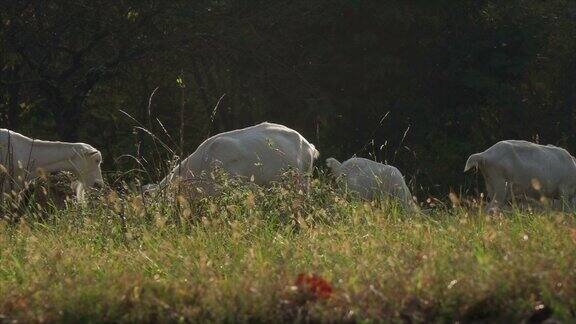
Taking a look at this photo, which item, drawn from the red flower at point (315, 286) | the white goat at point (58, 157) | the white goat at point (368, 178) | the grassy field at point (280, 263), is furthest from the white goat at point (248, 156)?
the red flower at point (315, 286)

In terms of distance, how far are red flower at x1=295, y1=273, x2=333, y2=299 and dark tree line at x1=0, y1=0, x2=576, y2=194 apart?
14799 mm

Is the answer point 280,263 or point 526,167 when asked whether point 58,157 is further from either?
point 280,263

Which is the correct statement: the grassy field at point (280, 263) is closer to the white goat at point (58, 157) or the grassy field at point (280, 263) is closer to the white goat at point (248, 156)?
the white goat at point (248, 156)

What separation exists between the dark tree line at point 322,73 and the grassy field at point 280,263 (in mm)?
11900

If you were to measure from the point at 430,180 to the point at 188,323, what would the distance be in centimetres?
1390

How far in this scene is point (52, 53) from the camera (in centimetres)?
2069

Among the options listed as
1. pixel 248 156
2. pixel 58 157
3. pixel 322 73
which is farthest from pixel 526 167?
pixel 322 73

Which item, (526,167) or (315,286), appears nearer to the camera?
(315,286)

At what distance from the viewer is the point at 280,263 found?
6590 mm

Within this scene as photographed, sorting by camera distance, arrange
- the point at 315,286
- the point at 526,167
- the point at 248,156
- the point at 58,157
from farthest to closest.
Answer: the point at 58,157 < the point at 526,167 < the point at 248,156 < the point at 315,286

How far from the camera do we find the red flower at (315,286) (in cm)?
554

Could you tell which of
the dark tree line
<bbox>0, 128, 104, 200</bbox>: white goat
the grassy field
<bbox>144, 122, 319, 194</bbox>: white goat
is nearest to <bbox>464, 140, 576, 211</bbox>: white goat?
<bbox>144, 122, 319, 194</bbox>: white goat

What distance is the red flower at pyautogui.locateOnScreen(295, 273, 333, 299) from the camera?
5539 mm

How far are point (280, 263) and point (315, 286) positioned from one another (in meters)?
1.02
